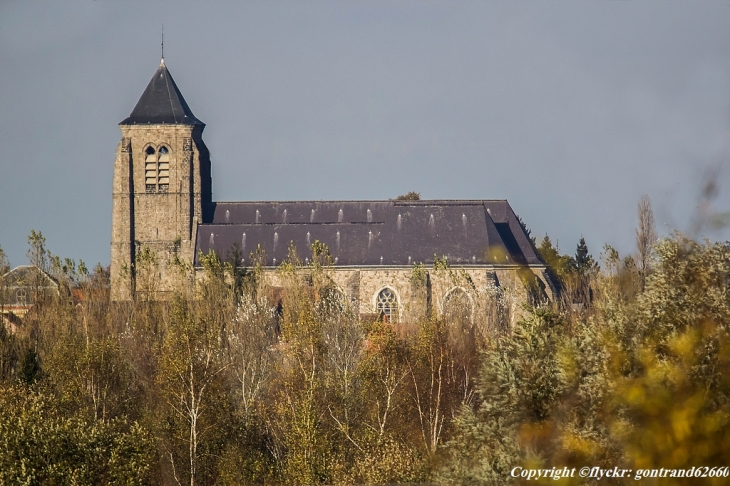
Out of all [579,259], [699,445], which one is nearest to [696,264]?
[699,445]

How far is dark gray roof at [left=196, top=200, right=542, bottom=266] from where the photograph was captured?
56250 mm

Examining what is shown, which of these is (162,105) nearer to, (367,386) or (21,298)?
(21,298)

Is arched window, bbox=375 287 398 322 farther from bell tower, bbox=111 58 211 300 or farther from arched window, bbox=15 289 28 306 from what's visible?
arched window, bbox=15 289 28 306

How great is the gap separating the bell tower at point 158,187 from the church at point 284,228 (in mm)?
49

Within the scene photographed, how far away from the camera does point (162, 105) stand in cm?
5953

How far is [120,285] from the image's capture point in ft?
174

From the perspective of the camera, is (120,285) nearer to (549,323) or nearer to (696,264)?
(549,323)

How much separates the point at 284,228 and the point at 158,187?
657 centimetres

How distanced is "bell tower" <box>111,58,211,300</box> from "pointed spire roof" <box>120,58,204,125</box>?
5cm

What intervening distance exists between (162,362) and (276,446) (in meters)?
3.32

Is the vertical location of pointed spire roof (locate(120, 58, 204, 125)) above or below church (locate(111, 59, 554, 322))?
above

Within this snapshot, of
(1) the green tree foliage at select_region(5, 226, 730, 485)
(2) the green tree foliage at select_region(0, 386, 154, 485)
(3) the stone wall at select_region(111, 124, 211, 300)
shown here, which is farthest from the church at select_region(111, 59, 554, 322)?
(2) the green tree foliage at select_region(0, 386, 154, 485)

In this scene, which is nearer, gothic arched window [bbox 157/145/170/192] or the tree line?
the tree line

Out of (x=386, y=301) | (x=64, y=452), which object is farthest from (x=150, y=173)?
(x=64, y=452)
